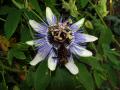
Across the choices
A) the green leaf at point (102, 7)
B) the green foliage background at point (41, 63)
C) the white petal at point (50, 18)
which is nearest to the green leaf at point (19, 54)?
the green foliage background at point (41, 63)

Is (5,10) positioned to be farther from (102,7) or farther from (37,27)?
(102,7)

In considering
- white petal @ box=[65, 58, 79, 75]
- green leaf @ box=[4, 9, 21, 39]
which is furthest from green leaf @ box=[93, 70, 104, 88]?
green leaf @ box=[4, 9, 21, 39]

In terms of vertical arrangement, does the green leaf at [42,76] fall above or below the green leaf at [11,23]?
below

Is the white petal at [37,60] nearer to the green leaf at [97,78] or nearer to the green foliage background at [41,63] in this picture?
the green foliage background at [41,63]

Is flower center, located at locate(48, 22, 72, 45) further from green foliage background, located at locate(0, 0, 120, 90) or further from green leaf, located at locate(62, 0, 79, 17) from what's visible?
green leaf, located at locate(62, 0, 79, 17)

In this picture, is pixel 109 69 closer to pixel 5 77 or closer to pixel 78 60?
pixel 78 60

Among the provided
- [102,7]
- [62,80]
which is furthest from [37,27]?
[102,7]
